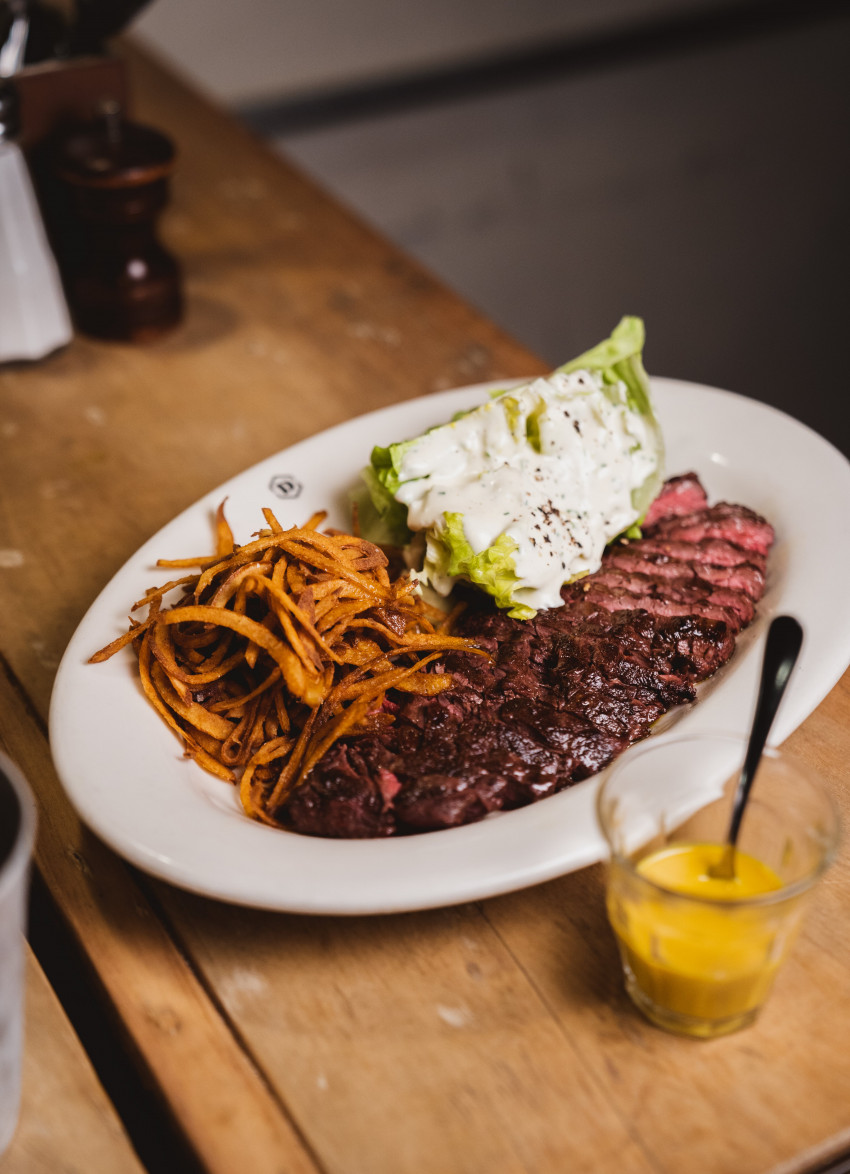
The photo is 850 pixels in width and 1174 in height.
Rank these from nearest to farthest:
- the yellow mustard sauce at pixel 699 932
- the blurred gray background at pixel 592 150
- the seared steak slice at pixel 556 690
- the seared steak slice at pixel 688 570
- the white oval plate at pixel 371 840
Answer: the yellow mustard sauce at pixel 699 932 → the white oval plate at pixel 371 840 → the seared steak slice at pixel 556 690 → the seared steak slice at pixel 688 570 → the blurred gray background at pixel 592 150

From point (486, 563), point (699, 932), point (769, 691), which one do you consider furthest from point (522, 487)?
point (699, 932)

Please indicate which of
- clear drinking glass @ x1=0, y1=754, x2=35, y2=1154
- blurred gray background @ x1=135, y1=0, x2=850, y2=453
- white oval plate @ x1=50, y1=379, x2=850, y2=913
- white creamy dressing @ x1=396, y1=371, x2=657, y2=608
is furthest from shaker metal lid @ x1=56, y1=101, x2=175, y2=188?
blurred gray background @ x1=135, y1=0, x2=850, y2=453

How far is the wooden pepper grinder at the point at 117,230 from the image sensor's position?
3.08 m

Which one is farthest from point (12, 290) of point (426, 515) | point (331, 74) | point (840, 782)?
point (331, 74)

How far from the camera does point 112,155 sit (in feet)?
10.1

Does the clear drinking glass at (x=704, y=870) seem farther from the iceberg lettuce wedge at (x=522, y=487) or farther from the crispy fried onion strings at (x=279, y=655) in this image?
the iceberg lettuce wedge at (x=522, y=487)

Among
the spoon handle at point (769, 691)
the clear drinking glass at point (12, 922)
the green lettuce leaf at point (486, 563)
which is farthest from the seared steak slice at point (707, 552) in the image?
the clear drinking glass at point (12, 922)

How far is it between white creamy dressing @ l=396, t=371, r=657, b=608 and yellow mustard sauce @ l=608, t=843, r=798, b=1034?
0.70m

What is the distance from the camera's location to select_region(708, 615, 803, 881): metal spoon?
5.14 ft

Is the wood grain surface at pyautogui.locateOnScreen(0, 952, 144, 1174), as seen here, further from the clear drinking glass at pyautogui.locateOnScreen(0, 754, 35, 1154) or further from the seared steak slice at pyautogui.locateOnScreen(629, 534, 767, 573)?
the seared steak slice at pyautogui.locateOnScreen(629, 534, 767, 573)

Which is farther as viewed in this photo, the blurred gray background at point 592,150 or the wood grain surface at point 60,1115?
the blurred gray background at point 592,150

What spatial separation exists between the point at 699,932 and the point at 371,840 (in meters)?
0.48

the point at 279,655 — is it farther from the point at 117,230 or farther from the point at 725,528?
the point at 117,230

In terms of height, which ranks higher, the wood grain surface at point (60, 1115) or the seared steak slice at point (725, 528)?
the seared steak slice at point (725, 528)
